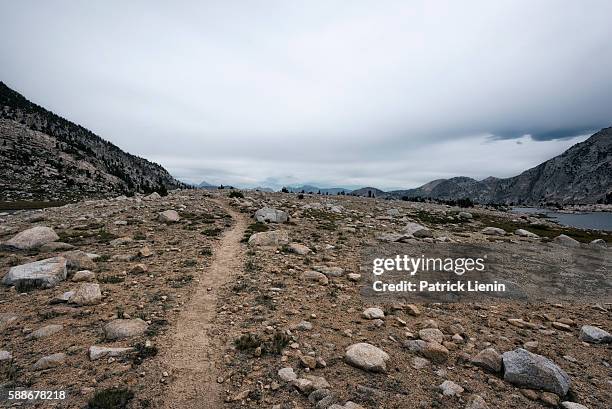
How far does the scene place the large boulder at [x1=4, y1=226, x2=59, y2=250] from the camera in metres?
14.8

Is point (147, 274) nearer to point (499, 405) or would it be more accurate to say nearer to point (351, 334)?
point (351, 334)

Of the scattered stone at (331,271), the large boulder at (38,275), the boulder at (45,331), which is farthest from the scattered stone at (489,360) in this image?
the large boulder at (38,275)

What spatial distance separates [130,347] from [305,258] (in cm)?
922

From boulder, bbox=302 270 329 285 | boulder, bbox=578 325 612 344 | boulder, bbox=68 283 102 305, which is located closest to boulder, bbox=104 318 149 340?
boulder, bbox=68 283 102 305

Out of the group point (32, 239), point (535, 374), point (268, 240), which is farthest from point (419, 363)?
point (32, 239)

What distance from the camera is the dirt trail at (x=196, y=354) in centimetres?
625

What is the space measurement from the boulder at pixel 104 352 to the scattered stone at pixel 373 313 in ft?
21.7

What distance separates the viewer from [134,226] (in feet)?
67.1

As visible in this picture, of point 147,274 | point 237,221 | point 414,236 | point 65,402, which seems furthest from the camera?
point 237,221

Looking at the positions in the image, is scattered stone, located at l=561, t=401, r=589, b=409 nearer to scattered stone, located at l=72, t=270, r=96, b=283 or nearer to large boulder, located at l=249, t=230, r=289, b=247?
large boulder, located at l=249, t=230, r=289, b=247

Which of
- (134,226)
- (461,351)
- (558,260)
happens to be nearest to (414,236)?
(558,260)

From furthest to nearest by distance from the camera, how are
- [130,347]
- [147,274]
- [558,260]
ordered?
[558,260] → [147,274] → [130,347]

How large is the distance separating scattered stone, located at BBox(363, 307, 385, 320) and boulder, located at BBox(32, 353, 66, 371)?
7.97m

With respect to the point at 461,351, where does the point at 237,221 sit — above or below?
above
